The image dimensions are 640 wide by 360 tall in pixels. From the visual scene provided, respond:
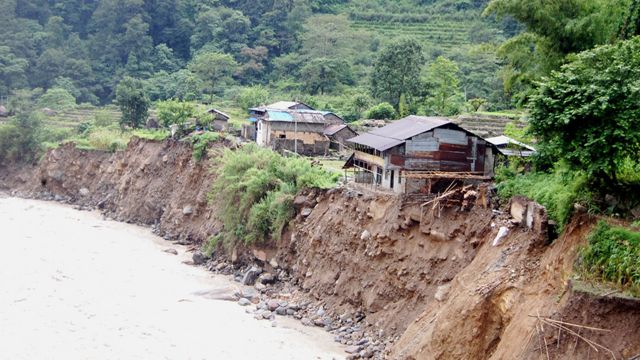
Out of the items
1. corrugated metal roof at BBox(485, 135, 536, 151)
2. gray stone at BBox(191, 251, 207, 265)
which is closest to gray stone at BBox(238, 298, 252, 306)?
gray stone at BBox(191, 251, 207, 265)

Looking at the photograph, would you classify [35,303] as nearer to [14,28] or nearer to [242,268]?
[242,268]

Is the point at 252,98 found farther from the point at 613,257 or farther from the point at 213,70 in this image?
the point at 613,257

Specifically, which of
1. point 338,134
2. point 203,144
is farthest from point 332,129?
point 203,144

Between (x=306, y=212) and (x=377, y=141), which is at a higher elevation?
(x=377, y=141)

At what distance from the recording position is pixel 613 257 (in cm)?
1573

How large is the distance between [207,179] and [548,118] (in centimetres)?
2519

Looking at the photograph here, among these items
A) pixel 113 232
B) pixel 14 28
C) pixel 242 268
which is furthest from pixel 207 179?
pixel 14 28

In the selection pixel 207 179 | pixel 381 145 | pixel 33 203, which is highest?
pixel 381 145

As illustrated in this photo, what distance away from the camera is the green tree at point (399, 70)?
47.6m

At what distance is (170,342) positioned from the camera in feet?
74.3

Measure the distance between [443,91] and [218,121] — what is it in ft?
50.7

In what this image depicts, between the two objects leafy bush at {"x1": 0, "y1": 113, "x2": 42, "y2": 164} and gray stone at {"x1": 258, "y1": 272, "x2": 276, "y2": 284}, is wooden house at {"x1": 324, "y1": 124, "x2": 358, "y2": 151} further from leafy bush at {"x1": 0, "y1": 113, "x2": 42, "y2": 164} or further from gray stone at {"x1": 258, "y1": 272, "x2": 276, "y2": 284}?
leafy bush at {"x1": 0, "y1": 113, "x2": 42, "y2": 164}

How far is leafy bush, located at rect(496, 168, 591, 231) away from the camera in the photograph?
18.2m

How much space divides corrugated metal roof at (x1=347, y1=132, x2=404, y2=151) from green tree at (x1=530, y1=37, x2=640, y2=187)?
8.32 m
